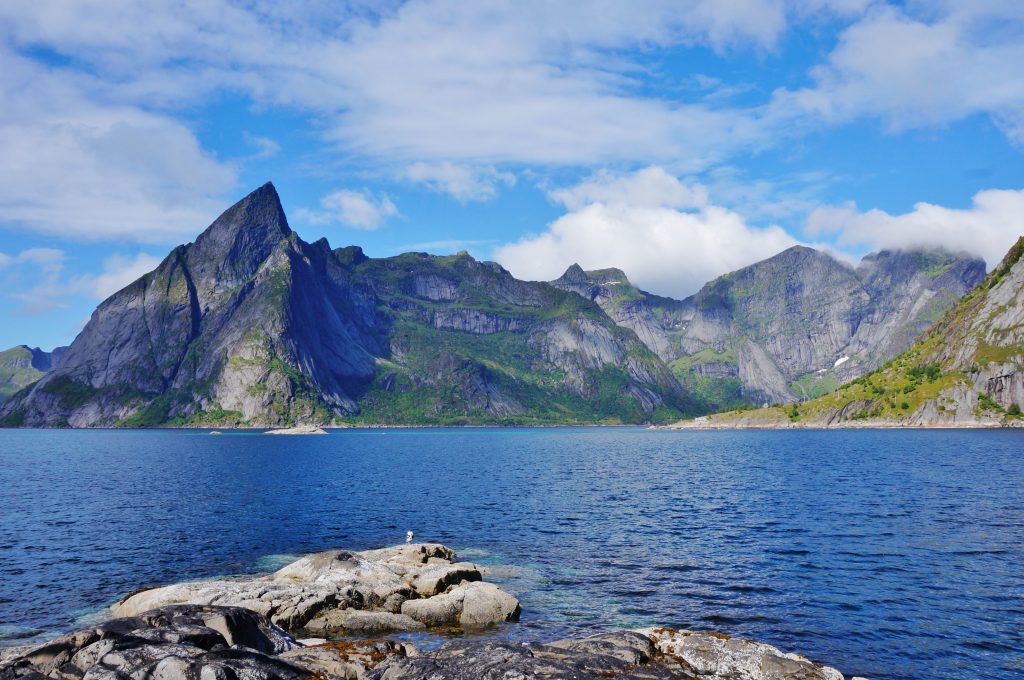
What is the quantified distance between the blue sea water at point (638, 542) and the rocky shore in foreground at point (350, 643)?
556cm

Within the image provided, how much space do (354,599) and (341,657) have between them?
13044 millimetres

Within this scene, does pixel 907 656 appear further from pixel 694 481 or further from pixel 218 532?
pixel 694 481

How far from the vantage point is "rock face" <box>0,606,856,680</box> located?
20484 millimetres

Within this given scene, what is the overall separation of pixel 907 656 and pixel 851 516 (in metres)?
42.6

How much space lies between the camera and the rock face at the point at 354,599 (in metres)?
36.8

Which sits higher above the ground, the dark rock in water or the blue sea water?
the dark rock in water

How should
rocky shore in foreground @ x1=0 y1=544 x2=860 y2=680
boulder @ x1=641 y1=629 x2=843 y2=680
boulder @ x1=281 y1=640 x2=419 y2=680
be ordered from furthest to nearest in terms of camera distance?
boulder @ x1=641 y1=629 x2=843 y2=680
boulder @ x1=281 y1=640 x2=419 y2=680
rocky shore in foreground @ x1=0 y1=544 x2=860 y2=680

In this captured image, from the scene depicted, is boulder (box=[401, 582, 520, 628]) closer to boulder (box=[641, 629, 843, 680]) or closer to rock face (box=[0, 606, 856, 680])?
rock face (box=[0, 606, 856, 680])

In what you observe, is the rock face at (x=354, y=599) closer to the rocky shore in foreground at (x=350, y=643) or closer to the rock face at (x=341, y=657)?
the rocky shore in foreground at (x=350, y=643)

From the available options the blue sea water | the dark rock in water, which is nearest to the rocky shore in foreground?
the dark rock in water

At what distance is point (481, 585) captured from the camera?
40.4 metres

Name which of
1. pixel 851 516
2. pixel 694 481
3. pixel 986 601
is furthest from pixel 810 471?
pixel 986 601

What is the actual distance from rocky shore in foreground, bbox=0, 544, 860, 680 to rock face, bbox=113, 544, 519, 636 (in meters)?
0.07

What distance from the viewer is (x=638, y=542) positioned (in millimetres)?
59312
